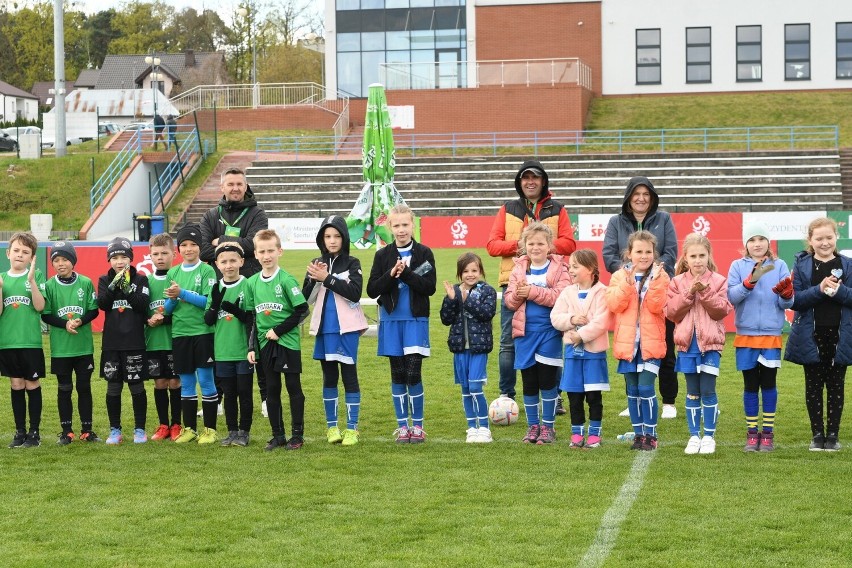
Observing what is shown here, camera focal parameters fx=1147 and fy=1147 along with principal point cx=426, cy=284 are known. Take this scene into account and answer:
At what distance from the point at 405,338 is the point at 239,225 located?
1.88 meters

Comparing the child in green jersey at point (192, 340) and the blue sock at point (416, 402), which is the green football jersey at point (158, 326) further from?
the blue sock at point (416, 402)

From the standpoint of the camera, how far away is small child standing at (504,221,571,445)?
8.59 meters

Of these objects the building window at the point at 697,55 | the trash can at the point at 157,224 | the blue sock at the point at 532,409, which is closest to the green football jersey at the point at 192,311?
the blue sock at the point at 532,409

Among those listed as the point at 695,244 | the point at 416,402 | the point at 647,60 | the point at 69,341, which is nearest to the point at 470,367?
the point at 416,402

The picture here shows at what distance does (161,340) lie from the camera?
8.99m

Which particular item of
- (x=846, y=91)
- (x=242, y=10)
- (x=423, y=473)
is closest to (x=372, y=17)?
(x=846, y=91)

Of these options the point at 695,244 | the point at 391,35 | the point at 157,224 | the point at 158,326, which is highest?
the point at 391,35

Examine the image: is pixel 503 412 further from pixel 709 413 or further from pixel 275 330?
pixel 275 330

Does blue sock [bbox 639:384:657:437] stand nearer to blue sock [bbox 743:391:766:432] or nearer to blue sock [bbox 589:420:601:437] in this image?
blue sock [bbox 589:420:601:437]

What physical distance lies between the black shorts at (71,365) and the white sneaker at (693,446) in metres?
4.54

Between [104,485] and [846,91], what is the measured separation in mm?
46466

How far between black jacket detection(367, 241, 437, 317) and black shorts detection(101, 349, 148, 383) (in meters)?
1.88

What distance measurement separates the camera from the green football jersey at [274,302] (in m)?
8.53

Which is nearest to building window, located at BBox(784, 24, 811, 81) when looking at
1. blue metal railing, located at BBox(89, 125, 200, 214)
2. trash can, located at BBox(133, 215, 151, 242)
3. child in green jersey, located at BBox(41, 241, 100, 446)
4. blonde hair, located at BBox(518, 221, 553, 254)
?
blue metal railing, located at BBox(89, 125, 200, 214)
